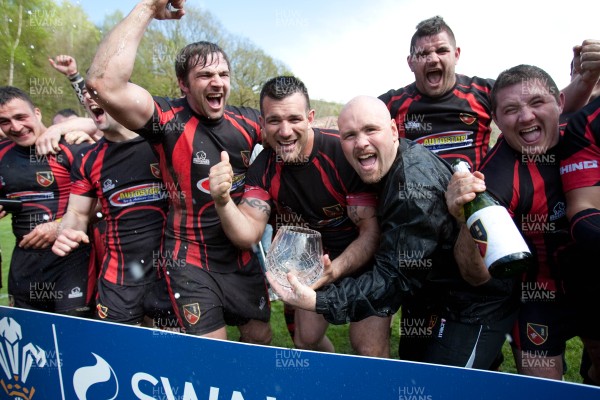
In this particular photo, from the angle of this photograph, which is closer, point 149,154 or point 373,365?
point 373,365

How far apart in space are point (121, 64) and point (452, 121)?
8.25ft

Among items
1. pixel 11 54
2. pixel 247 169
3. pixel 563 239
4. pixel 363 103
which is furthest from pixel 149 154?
pixel 11 54

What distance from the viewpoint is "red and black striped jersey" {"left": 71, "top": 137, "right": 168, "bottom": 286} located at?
9.78ft

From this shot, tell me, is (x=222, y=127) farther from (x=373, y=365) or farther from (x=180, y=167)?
(x=373, y=365)

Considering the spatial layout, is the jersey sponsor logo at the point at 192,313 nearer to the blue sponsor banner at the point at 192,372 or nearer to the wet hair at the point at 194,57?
the blue sponsor banner at the point at 192,372

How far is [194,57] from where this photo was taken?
2.67 meters

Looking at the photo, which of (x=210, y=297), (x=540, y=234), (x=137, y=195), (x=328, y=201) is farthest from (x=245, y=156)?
(x=540, y=234)

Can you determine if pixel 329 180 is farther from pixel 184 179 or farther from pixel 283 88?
pixel 184 179

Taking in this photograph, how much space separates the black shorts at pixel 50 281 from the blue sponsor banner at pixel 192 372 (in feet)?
3.98

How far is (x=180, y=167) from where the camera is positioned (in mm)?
2639

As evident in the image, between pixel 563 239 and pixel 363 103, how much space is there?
1347 millimetres

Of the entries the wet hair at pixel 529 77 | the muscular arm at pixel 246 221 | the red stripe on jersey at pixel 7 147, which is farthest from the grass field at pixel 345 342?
the red stripe on jersey at pixel 7 147

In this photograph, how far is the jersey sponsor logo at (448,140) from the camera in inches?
127

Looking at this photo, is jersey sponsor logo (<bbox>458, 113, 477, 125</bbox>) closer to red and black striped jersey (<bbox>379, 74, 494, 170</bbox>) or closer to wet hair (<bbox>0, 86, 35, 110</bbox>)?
red and black striped jersey (<bbox>379, 74, 494, 170</bbox>)
